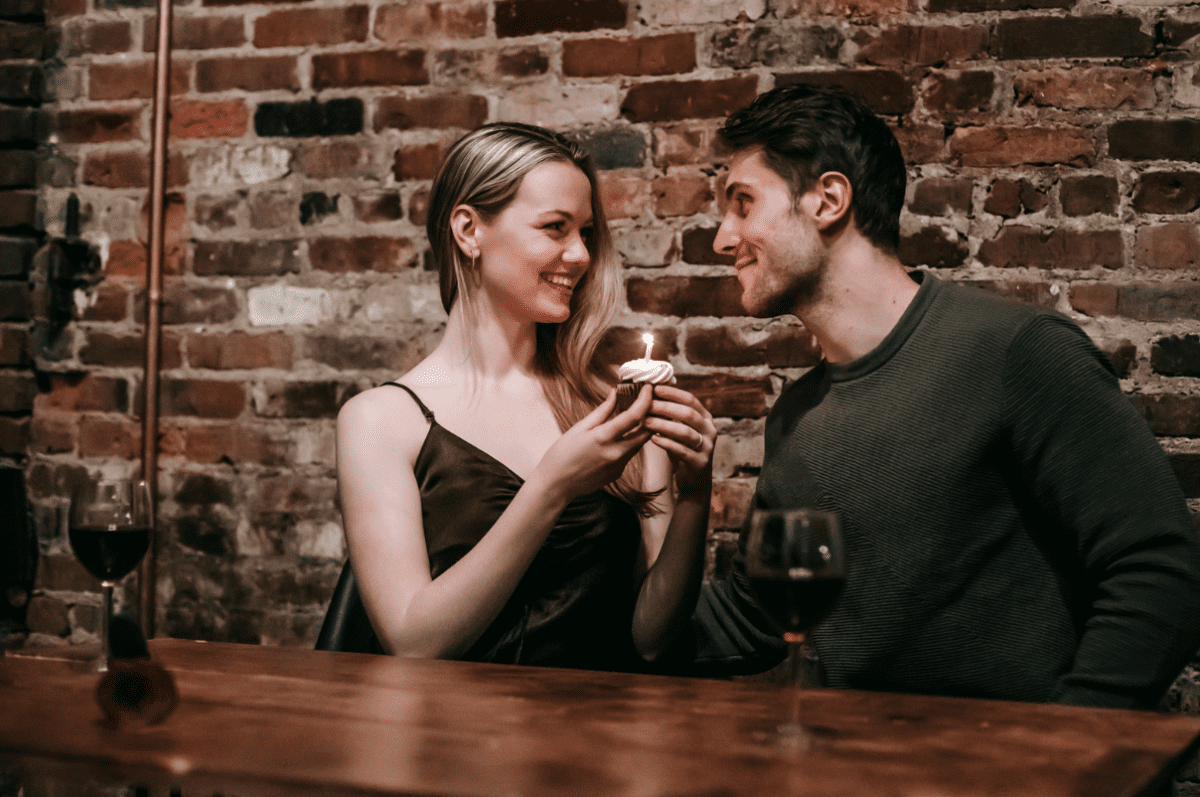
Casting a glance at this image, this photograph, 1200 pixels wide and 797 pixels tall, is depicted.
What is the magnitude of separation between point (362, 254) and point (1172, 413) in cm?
155

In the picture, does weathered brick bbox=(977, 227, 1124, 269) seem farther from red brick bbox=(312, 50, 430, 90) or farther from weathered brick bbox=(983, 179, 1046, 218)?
red brick bbox=(312, 50, 430, 90)

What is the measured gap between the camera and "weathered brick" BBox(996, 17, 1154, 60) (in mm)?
1659

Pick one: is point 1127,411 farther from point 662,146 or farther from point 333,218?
point 333,218

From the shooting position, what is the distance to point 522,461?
1600mm

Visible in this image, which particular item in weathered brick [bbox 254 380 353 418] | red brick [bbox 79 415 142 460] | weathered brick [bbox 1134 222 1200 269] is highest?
weathered brick [bbox 1134 222 1200 269]

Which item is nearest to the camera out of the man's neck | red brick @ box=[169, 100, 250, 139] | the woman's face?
the man's neck

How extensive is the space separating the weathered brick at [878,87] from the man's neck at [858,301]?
1.18 feet

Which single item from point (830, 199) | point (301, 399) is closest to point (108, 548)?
point (301, 399)

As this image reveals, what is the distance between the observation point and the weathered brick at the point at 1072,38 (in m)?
1.66

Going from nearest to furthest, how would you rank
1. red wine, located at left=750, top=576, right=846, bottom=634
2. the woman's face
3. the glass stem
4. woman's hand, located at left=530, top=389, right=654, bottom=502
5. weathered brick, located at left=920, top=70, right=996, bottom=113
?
red wine, located at left=750, top=576, right=846, bottom=634, the glass stem, woman's hand, located at left=530, top=389, right=654, bottom=502, the woman's face, weathered brick, located at left=920, top=70, right=996, bottom=113

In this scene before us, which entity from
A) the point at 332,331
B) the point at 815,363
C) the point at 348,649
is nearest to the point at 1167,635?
the point at 815,363

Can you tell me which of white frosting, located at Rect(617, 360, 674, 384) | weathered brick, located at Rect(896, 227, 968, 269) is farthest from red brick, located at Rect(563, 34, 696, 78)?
white frosting, located at Rect(617, 360, 674, 384)

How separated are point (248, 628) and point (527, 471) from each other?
0.83 m

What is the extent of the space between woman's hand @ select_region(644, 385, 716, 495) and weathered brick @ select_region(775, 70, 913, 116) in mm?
747
